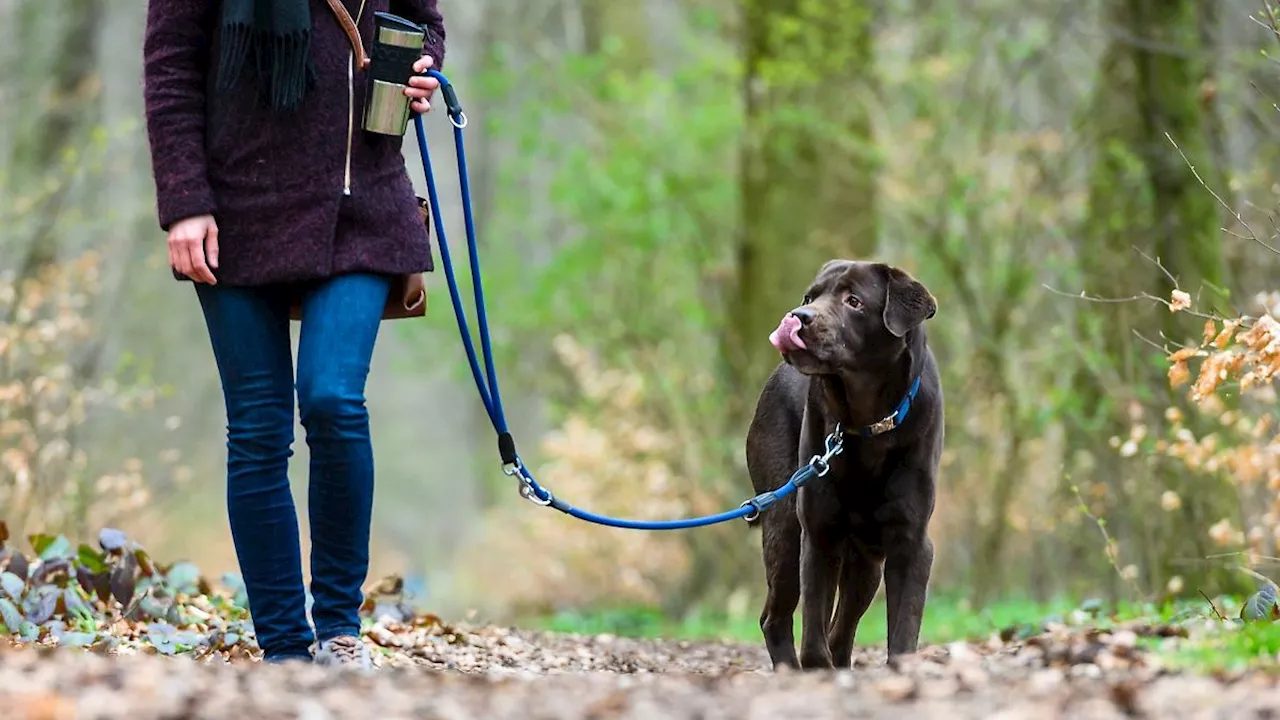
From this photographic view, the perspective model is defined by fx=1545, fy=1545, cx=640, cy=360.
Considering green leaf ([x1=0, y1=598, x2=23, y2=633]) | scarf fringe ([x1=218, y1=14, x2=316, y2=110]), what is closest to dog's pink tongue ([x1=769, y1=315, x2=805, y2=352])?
scarf fringe ([x1=218, y1=14, x2=316, y2=110])

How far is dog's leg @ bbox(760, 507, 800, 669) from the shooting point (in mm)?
5352

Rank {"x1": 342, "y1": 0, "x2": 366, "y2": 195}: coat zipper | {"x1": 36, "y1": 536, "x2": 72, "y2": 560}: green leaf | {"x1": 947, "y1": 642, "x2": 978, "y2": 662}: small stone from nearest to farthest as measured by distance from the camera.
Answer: {"x1": 947, "y1": 642, "x2": 978, "y2": 662}: small stone
{"x1": 342, "y1": 0, "x2": 366, "y2": 195}: coat zipper
{"x1": 36, "y1": 536, "x2": 72, "y2": 560}: green leaf

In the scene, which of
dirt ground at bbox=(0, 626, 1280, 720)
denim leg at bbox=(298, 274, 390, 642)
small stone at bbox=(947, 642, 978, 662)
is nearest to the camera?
dirt ground at bbox=(0, 626, 1280, 720)

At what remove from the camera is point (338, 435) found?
13.8ft

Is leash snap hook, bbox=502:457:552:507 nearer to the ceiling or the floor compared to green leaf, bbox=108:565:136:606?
nearer to the ceiling

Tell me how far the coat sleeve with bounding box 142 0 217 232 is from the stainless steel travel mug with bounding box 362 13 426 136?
471 mm

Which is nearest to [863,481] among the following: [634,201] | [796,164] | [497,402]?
[497,402]

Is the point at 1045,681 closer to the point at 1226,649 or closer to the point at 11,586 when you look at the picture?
the point at 1226,649

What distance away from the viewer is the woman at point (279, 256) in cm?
423

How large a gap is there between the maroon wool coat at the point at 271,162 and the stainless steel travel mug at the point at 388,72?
4cm

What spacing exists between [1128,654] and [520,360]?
10459 millimetres

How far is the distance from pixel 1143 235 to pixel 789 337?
4.97m

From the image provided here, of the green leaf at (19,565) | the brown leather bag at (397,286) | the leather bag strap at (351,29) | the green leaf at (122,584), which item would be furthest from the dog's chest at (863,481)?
the green leaf at (19,565)

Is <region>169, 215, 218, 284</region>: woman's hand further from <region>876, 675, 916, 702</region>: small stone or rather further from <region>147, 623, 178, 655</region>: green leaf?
<region>876, 675, 916, 702</region>: small stone
